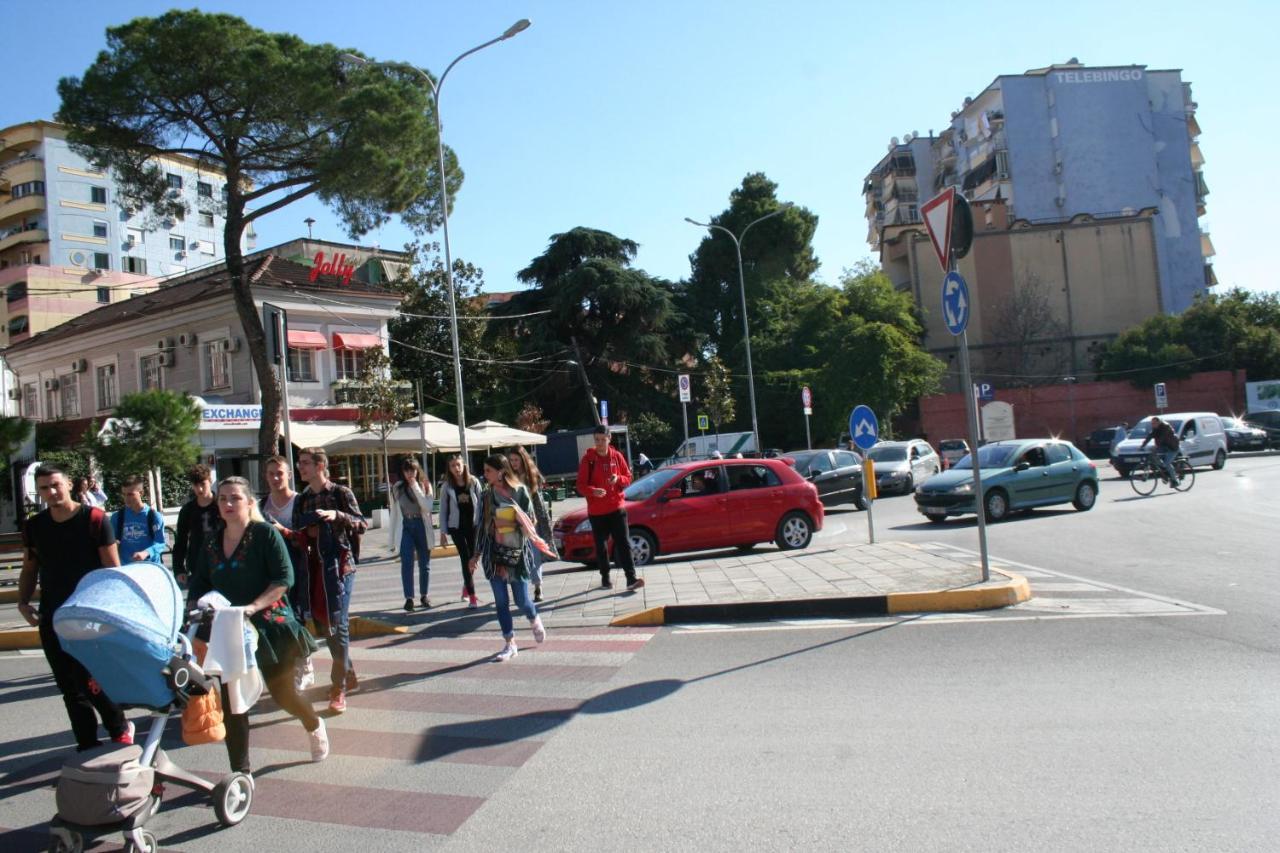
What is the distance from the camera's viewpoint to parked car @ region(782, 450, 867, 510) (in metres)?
23.6

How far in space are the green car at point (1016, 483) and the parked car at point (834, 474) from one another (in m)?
4.61

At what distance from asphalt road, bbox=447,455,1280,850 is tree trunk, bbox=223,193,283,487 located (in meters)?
20.8

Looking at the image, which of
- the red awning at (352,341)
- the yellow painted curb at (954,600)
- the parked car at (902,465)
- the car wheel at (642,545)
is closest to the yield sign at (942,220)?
the yellow painted curb at (954,600)

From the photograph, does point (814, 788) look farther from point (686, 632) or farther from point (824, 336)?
Answer: point (824, 336)

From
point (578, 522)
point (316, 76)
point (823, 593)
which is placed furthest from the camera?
point (316, 76)

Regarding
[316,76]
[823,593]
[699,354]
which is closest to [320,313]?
[316,76]

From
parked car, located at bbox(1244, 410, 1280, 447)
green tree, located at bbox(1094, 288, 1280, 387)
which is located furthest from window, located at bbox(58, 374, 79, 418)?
green tree, located at bbox(1094, 288, 1280, 387)

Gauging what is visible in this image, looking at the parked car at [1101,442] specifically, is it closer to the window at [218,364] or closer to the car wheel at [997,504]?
the car wheel at [997,504]

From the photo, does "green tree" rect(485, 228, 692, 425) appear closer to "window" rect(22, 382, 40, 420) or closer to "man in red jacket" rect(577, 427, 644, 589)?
"window" rect(22, 382, 40, 420)

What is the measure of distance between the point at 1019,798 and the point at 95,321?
43.1m

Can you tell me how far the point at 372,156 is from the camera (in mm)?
25312

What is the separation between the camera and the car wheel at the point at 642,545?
1380 cm

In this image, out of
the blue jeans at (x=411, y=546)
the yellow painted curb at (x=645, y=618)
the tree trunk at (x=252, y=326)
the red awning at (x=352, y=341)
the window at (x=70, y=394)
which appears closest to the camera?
the yellow painted curb at (x=645, y=618)

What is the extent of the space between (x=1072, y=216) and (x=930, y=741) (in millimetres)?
62267
